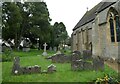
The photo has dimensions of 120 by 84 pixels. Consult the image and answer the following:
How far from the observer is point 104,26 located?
740 inches

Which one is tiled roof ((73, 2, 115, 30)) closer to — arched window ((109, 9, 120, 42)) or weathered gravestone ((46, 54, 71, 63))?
arched window ((109, 9, 120, 42))

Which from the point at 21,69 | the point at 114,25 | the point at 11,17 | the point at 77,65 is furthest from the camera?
the point at 11,17

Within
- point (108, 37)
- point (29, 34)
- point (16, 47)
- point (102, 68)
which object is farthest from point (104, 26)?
point (29, 34)

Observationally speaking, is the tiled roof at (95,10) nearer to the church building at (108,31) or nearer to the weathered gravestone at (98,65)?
the church building at (108,31)

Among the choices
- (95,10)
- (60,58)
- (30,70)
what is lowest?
(30,70)

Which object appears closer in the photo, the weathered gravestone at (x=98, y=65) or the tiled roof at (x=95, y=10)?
the weathered gravestone at (x=98, y=65)

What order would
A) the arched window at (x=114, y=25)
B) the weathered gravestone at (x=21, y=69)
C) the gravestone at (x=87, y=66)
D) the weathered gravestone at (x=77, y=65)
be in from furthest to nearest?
the arched window at (x=114, y=25) → the gravestone at (x=87, y=66) → the weathered gravestone at (x=77, y=65) → the weathered gravestone at (x=21, y=69)

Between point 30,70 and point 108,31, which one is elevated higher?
point 108,31

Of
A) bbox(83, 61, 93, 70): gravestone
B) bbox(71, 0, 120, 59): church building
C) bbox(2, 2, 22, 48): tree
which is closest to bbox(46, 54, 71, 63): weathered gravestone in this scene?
bbox(71, 0, 120, 59): church building

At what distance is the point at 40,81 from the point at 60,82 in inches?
39.0

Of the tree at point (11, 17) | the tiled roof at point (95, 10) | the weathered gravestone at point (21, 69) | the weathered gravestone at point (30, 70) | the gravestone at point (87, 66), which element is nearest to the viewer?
the weathered gravestone at point (21, 69)

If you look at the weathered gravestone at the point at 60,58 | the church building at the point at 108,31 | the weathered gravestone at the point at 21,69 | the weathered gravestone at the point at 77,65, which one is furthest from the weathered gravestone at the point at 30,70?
the church building at the point at 108,31

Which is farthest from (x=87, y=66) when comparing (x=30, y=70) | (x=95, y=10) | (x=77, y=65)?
(x=95, y=10)

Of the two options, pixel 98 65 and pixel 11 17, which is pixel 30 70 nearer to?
pixel 98 65
